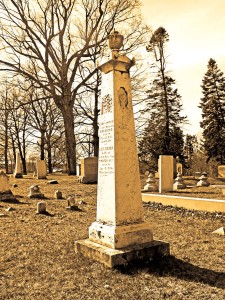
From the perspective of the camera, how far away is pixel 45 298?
128 inches

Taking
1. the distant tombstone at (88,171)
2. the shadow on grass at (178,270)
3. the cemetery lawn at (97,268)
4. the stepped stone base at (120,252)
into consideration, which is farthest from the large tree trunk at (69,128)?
the shadow on grass at (178,270)

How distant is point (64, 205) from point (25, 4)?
16472 mm

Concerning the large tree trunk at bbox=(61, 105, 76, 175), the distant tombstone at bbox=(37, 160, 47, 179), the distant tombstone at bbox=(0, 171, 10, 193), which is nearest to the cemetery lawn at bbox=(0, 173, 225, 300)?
the distant tombstone at bbox=(0, 171, 10, 193)

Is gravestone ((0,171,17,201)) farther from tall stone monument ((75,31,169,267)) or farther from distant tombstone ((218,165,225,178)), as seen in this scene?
distant tombstone ((218,165,225,178))

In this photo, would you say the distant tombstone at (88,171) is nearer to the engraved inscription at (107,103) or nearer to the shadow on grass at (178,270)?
the engraved inscription at (107,103)

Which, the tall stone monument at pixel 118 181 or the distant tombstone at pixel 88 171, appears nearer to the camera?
the tall stone monument at pixel 118 181

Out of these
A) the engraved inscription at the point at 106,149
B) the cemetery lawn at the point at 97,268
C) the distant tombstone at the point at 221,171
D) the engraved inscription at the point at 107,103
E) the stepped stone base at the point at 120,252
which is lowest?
the cemetery lawn at the point at 97,268

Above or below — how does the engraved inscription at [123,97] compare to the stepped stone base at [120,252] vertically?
above

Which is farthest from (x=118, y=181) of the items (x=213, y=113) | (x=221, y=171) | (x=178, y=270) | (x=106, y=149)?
(x=213, y=113)

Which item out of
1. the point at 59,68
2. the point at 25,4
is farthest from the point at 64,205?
the point at 25,4

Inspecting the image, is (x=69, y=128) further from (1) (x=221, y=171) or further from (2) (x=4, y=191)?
(2) (x=4, y=191)

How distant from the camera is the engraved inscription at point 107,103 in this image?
15.0 ft

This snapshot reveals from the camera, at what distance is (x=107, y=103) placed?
15.2 ft

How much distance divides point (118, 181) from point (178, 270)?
4.69 feet
